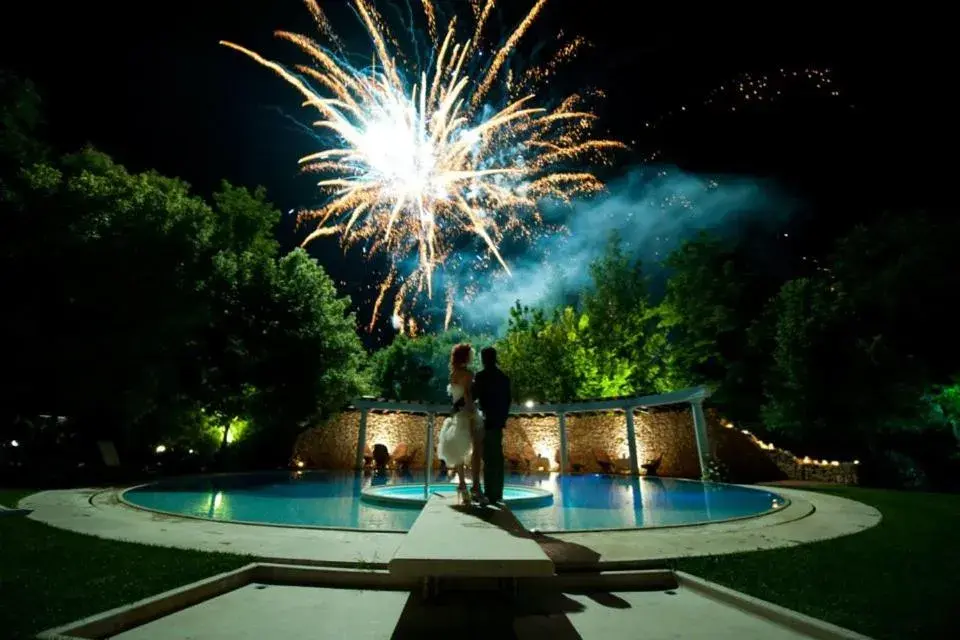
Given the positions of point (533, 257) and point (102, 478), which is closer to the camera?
point (102, 478)

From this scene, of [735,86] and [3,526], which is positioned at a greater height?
[735,86]

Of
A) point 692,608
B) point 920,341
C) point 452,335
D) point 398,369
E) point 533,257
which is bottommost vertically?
point 692,608

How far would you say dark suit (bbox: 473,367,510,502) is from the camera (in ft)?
18.8

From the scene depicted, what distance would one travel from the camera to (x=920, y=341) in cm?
1895

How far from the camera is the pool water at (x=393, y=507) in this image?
8.03 meters

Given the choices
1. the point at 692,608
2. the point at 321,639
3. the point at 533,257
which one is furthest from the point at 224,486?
the point at 533,257

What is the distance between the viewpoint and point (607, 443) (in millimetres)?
22406

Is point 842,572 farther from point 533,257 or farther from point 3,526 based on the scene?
point 533,257

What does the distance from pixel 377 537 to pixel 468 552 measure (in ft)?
11.2

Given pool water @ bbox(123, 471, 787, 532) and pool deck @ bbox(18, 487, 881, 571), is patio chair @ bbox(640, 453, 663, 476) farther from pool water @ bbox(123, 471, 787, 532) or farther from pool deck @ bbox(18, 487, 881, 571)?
pool deck @ bbox(18, 487, 881, 571)

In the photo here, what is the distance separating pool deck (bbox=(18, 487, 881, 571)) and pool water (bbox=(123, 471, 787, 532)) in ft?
1.87

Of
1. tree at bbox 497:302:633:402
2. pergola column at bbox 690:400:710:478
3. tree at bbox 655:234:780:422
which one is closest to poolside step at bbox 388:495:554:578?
pergola column at bbox 690:400:710:478

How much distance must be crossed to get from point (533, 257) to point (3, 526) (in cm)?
5256

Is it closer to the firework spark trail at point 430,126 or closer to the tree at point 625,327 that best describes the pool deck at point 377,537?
the firework spark trail at point 430,126
